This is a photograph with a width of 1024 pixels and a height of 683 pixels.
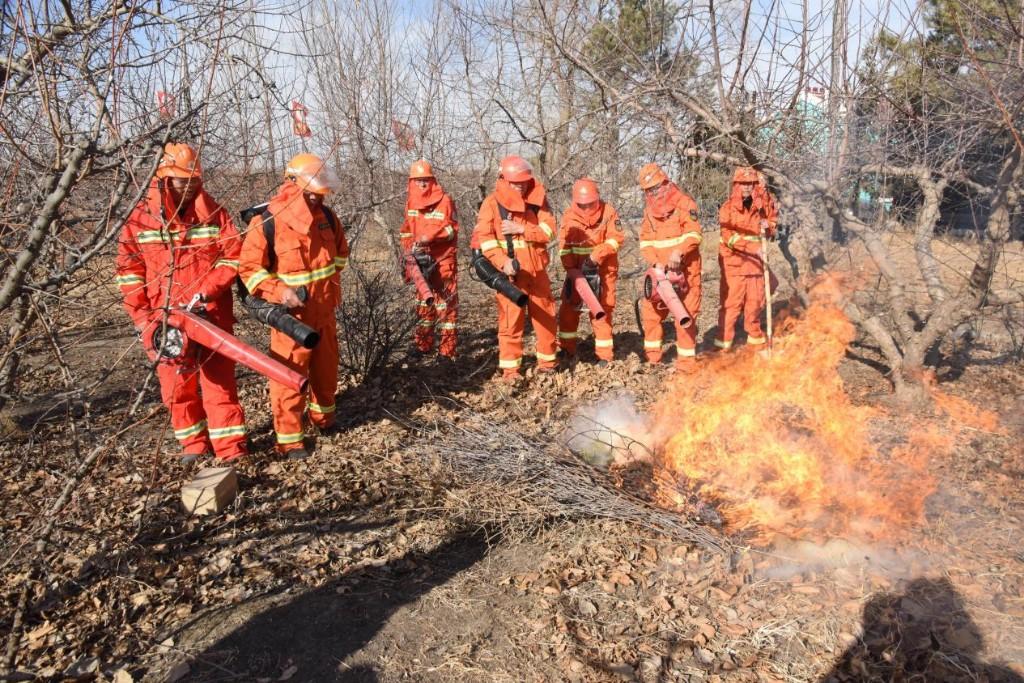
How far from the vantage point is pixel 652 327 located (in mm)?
6965

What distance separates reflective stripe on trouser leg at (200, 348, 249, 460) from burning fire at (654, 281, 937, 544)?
3178 mm

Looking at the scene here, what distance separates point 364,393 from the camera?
6551 mm

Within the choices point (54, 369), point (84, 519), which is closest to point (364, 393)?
point (84, 519)

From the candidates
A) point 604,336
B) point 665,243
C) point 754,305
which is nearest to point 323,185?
point 604,336

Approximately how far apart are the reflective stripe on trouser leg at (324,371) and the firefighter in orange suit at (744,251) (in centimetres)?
422

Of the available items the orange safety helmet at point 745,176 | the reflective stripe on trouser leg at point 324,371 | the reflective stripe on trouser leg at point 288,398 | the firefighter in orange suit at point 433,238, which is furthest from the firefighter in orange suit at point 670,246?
the reflective stripe on trouser leg at point 288,398

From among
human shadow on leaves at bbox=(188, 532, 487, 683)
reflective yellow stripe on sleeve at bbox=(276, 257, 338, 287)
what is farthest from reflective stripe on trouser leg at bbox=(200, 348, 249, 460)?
human shadow on leaves at bbox=(188, 532, 487, 683)

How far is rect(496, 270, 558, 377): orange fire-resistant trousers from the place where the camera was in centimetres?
639

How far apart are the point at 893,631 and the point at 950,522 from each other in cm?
115

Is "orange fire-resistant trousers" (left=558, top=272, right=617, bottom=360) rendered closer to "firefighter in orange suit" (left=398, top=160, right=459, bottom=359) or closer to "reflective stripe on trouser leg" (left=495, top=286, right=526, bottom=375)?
"reflective stripe on trouser leg" (left=495, top=286, right=526, bottom=375)

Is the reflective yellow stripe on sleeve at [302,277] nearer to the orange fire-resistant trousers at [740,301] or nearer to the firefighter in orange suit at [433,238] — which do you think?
the firefighter in orange suit at [433,238]

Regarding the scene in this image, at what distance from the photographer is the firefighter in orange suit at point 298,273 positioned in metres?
4.93

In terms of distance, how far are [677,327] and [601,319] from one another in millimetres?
785

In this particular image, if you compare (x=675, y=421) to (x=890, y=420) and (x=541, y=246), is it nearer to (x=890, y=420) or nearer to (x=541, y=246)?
(x=890, y=420)
